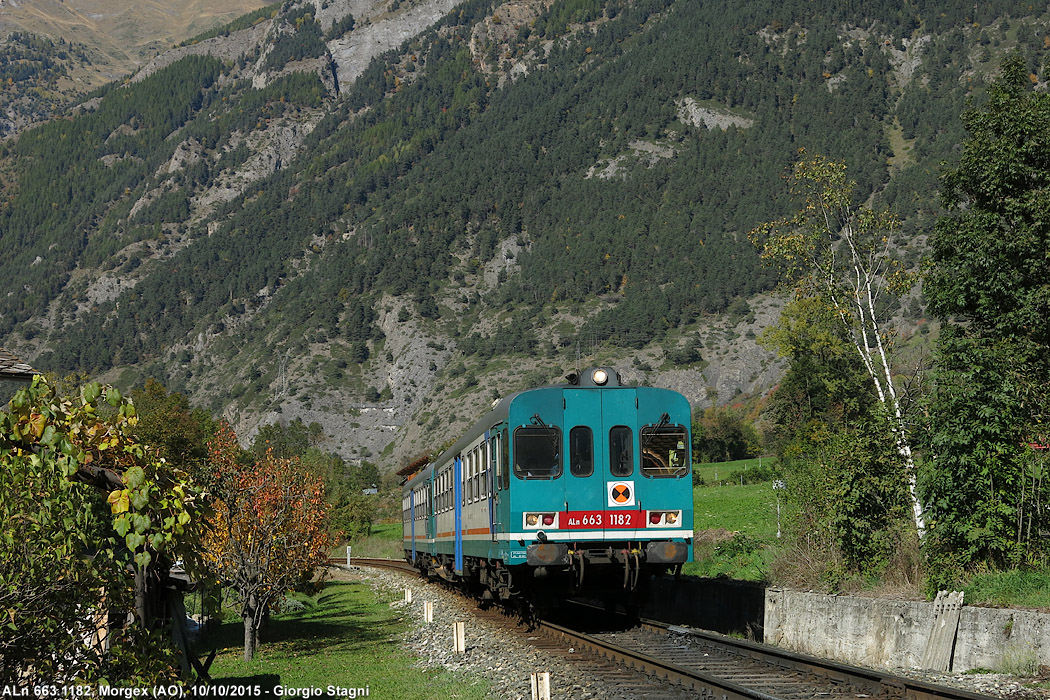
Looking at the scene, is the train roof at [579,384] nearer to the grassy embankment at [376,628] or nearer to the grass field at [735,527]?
the grassy embankment at [376,628]

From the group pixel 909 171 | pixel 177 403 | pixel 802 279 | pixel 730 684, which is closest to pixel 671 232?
pixel 909 171

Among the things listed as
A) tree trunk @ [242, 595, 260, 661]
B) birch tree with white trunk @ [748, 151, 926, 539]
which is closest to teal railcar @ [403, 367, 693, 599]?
tree trunk @ [242, 595, 260, 661]

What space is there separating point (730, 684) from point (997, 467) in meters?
5.57

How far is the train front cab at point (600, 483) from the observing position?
1633 centimetres

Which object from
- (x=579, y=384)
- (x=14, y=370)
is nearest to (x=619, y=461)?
A: (x=579, y=384)

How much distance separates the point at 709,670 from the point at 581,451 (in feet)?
15.2

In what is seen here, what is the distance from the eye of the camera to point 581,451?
55.3 ft

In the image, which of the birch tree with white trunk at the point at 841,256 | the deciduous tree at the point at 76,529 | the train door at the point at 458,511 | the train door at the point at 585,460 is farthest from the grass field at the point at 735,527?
the deciduous tree at the point at 76,529

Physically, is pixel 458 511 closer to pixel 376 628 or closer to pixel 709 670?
pixel 376 628

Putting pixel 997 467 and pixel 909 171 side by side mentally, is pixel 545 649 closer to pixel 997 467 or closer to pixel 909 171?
pixel 997 467

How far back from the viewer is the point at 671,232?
197m

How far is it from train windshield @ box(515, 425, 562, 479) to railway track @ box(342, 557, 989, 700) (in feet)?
9.27

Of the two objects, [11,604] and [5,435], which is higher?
[5,435]

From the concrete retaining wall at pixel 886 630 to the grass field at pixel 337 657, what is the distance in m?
5.39
